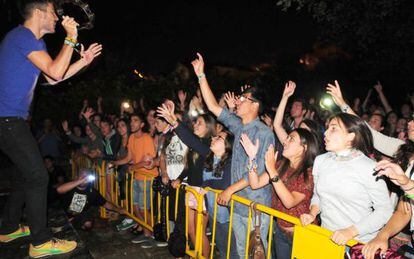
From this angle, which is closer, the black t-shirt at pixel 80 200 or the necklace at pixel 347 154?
the necklace at pixel 347 154

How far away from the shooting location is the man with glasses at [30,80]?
320 cm

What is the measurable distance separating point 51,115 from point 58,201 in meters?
8.66

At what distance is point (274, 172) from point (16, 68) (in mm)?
2701

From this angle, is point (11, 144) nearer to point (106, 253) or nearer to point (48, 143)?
point (106, 253)

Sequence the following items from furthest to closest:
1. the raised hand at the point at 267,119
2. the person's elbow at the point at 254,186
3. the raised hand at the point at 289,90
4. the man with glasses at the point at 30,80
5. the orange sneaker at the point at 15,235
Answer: the raised hand at the point at 267,119 < the raised hand at the point at 289,90 < the orange sneaker at the point at 15,235 < the person's elbow at the point at 254,186 < the man with glasses at the point at 30,80

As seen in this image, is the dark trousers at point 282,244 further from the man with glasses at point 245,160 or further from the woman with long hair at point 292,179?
the man with glasses at point 245,160

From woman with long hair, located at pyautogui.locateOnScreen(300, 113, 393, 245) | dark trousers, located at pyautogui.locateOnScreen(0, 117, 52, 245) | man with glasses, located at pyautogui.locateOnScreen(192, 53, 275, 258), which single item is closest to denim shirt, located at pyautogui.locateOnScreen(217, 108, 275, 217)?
man with glasses, located at pyautogui.locateOnScreen(192, 53, 275, 258)

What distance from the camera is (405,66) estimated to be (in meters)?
11.2

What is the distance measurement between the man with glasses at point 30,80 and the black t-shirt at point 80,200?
2.82 metres

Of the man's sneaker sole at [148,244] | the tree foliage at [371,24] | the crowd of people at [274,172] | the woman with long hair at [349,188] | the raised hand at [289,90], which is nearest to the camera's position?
the woman with long hair at [349,188]

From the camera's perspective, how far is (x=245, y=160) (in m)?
3.99

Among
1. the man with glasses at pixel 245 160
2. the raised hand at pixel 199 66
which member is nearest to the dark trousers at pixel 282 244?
the man with glasses at pixel 245 160

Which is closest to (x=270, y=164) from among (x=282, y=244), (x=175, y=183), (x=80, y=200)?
(x=282, y=244)

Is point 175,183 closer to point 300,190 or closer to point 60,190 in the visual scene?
point 300,190
